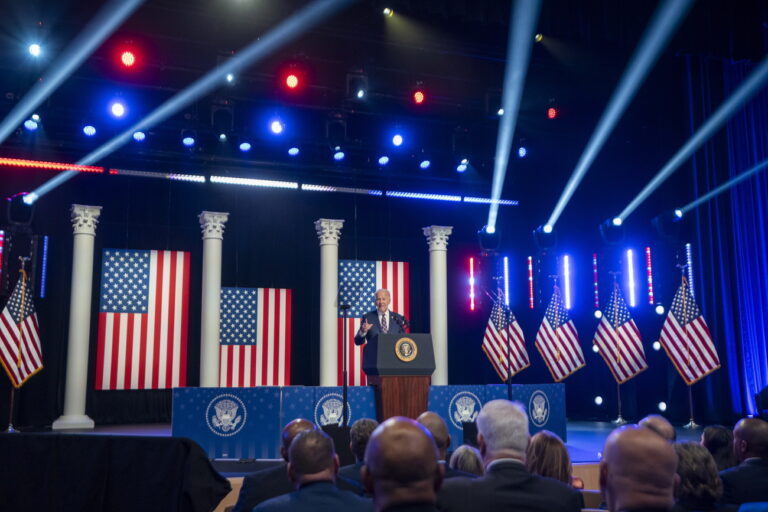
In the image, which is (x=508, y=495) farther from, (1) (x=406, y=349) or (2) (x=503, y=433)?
(1) (x=406, y=349)

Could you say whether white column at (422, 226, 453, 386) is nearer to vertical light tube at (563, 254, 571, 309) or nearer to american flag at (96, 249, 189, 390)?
vertical light tube at (563, 254, 571, 309)

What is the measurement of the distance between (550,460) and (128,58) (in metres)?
9.94

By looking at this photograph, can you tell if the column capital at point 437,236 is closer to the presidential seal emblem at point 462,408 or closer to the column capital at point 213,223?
the column capital at point 213,223

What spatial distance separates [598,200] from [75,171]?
376 inches

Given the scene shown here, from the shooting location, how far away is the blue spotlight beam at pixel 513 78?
952cm

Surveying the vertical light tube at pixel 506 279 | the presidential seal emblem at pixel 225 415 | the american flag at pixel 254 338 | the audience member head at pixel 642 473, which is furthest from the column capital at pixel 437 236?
the audience member head at pixel 642 473

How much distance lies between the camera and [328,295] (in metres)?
13.8

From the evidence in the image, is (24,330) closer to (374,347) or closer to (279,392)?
(279,392)

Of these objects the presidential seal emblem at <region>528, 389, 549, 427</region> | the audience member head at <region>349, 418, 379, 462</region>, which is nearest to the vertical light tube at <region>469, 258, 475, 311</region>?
the presidential seal emblem at <region>528, 389, 549, 427</region>

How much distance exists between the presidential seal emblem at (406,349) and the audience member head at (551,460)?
14.6 ft

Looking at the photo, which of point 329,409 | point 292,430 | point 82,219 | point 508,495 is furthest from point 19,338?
point 508,495

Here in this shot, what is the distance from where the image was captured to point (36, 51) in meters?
9.90

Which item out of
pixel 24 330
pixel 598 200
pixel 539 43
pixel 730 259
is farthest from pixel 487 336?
pixel 24 330

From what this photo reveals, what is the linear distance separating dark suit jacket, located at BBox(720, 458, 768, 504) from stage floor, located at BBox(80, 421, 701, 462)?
13.6ft
